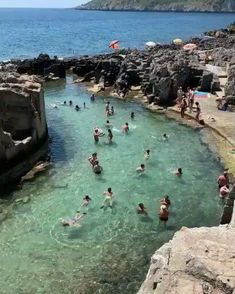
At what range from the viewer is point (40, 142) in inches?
1358

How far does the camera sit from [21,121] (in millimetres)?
33375

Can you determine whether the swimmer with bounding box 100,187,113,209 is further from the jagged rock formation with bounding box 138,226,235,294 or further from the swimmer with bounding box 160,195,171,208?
the jagged rock formation with bounding box 138,226,235,294

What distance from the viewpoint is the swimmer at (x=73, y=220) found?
24306mm

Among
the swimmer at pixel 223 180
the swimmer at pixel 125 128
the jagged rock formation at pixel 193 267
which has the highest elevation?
the jagged rock formation at pixel 193 267

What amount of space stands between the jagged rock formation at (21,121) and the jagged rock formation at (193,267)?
18.0 meters

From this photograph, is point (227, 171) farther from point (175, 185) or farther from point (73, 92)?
point (73, 92)

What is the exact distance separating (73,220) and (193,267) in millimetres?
12552

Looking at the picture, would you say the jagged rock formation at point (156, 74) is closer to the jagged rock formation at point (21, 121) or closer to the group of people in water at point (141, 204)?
the group of people in water at point (141, 204)

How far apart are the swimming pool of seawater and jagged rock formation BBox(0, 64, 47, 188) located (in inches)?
70.3

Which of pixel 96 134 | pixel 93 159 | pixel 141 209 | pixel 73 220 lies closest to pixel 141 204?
pixel 141 209

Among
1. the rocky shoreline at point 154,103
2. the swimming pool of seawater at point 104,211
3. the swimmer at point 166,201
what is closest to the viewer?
the rocky shoreline at point 154,103

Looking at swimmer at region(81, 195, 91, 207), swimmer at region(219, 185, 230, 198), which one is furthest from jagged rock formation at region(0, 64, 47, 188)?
swimmer at region(219, 185, 230, 198)

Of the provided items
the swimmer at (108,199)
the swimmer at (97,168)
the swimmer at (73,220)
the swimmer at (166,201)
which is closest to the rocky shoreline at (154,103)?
the swimmer at (73,220)

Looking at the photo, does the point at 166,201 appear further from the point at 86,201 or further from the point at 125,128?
the point at 125,128
